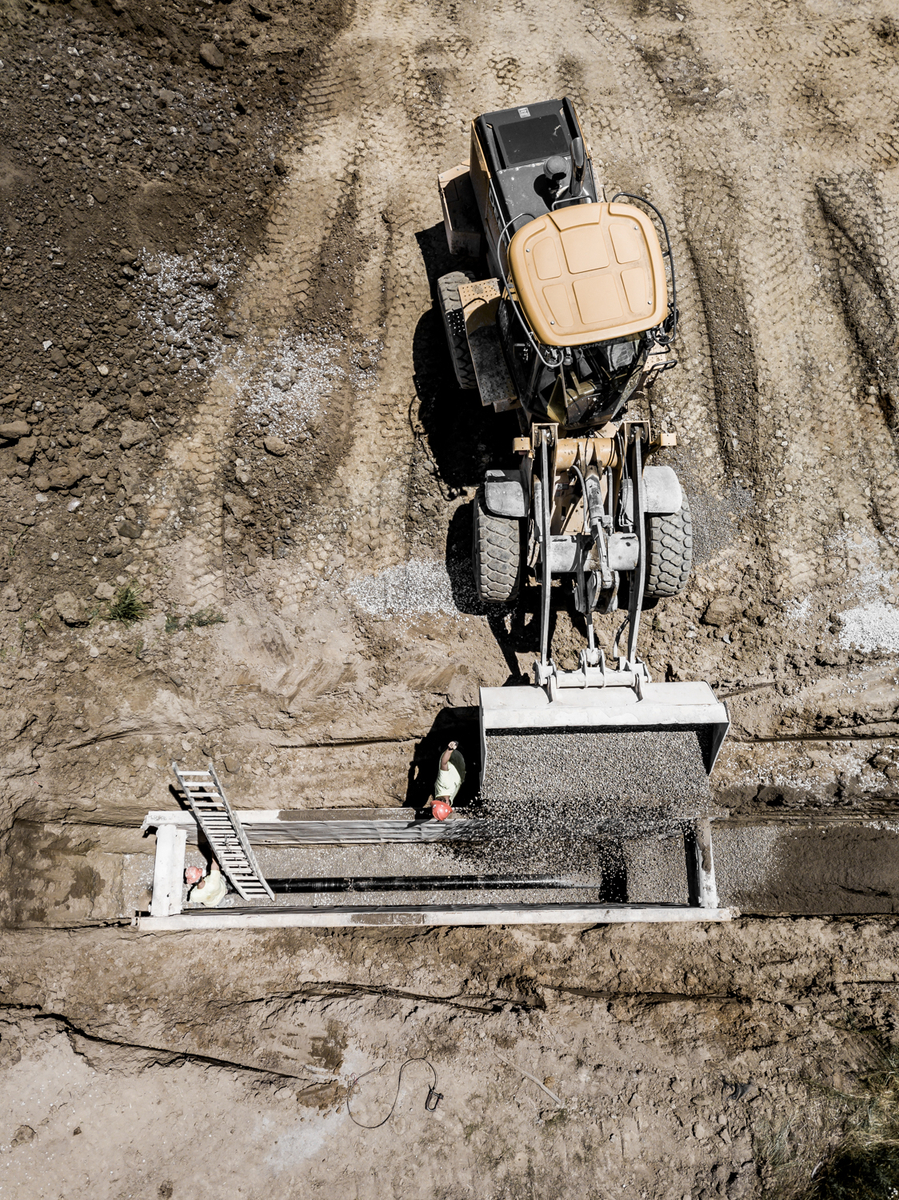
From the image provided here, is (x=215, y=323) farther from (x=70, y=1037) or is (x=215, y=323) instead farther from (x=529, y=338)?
(x=70, y=1037)

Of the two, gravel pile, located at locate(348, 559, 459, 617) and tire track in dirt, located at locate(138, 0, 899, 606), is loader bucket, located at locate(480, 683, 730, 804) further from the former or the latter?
tire track in dirt, located at locate(138, 0, 899, 606)

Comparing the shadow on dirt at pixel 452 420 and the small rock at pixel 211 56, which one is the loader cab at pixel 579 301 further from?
the small rock at pixel 211 56

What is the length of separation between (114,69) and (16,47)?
3.28 ft

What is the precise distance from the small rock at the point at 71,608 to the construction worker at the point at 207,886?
2799mm

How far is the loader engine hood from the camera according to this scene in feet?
18.5

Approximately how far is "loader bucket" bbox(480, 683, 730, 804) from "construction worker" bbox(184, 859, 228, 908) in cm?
282

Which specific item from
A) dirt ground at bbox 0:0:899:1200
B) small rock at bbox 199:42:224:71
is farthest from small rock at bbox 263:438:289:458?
small rock at bbox 199:42:224:71

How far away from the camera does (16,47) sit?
25.7 ft

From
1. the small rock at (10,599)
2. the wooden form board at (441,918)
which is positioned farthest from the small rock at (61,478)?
the wooden form board at (441,918)

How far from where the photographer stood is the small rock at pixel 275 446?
775cm

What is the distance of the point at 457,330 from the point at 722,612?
163 inches

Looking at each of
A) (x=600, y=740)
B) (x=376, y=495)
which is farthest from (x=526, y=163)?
(x=600, y=740)

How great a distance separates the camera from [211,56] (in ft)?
27.2

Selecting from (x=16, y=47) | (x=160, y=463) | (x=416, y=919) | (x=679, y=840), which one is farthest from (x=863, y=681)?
(x=16, y=47)
